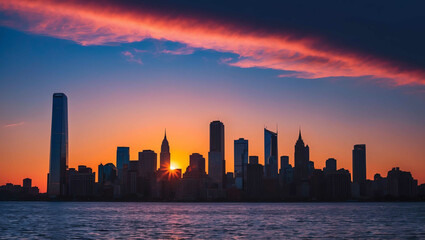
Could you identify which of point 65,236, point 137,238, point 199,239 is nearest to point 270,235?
point 199,239

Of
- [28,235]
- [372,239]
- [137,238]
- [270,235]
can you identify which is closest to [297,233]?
[270,235]

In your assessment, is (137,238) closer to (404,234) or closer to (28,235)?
(28,235)

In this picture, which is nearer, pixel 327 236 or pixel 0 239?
pixel 0 239

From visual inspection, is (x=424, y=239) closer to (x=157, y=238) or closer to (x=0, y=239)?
(x=157, y=238)

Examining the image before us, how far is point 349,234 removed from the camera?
111 metres

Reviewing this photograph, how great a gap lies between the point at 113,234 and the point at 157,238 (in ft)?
41.7

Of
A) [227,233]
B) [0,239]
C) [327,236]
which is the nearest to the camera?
[0,239]

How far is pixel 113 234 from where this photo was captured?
10962 centimetres

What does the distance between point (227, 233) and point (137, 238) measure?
19.9 meters

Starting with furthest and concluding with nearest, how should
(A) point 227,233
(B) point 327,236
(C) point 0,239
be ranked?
(A) point 227,233 → (B) point 327,236 → (C) point 0,239

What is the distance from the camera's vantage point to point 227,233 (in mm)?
112375

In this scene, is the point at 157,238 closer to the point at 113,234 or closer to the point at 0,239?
the point at 113,234

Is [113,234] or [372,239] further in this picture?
[113,234]

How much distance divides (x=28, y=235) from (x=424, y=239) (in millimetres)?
72536
